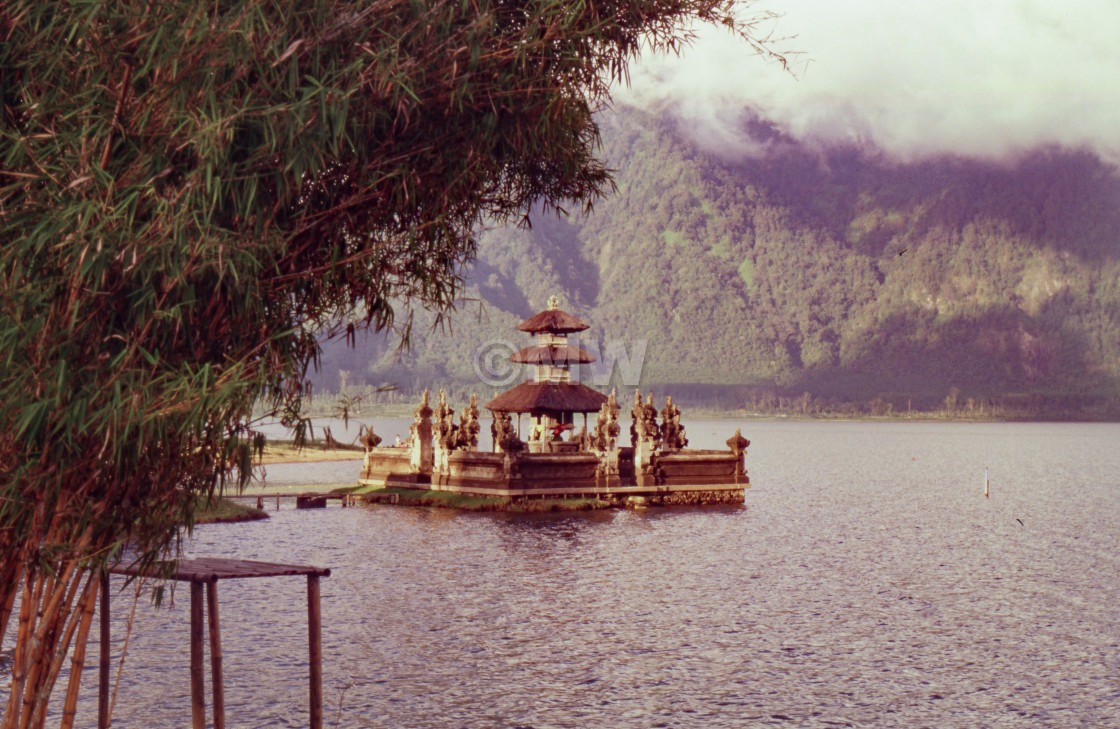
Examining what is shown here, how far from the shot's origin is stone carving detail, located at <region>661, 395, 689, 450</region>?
230 ft

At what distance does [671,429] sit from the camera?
70.3 meters

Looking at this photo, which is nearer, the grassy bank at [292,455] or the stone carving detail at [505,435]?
the stone carving detail at [505,435]

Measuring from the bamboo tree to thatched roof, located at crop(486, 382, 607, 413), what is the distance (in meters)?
61.9

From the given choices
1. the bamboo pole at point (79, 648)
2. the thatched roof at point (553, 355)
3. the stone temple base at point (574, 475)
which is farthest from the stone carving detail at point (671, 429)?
the bamboo pole at point (79, 648)

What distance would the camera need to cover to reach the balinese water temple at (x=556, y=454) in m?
65.1

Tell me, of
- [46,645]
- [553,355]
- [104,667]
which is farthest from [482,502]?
[46,645]

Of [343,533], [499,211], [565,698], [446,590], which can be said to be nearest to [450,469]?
[343,533]

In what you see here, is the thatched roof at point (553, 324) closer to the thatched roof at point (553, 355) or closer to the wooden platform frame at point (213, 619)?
the thatched roof at point (553, 355)

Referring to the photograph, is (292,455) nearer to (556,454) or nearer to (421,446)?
(421,446)

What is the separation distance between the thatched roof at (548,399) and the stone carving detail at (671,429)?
14.4 feet

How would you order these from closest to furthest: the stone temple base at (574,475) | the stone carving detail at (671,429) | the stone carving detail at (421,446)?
the stone temple base at (574,475)
the stone carving detail at (421,446)
the stone carving detail at (671,429)

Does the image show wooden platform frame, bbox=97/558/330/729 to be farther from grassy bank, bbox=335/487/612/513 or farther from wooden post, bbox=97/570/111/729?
grassy bank, bbox=335/487/612/513

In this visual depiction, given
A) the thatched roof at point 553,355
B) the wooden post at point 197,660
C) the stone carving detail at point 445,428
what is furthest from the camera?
the thatched roof at point 553,355

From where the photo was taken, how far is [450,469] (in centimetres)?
6762
